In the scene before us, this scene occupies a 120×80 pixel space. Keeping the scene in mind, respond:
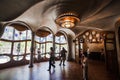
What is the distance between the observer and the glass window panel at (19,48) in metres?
8.21

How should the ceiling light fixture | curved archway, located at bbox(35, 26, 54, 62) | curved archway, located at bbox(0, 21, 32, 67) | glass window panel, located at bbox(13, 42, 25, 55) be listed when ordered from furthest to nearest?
curved archway, located at bbox(35, 26, 54, 62)
glass window panel, located at bbox(13, 42, 25, 55)
curved archway, located at bbox(0, 21, 32, 67)
the ceiling light fixture

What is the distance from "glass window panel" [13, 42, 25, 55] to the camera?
26.9 ft

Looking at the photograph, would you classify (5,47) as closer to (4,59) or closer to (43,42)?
(4,59)

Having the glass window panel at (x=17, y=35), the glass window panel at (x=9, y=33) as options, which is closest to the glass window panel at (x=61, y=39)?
the glass window panel at (x=17, y=35)

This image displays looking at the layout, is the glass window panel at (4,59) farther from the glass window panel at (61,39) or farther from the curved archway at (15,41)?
Result: the glass window panel at (61,39)

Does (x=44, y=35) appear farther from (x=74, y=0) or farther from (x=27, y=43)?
(x=74, y=0)

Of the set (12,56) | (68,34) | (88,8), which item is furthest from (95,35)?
(12,56)

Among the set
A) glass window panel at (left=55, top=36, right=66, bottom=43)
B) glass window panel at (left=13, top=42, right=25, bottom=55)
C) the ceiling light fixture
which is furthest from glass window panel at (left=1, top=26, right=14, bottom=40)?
glass window panel at (left=55, top=36, right=66, bottom=43)

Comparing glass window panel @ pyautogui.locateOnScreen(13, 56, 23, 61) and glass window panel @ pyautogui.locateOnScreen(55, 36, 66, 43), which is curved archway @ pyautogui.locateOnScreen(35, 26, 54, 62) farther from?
glass window panel @ pyautogui.locateOnScreen(13, 56, 23, 61)

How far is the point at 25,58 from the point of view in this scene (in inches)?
348

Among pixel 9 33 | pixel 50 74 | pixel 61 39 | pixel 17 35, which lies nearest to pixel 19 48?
pixel 17 35

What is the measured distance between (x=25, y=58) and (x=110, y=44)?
7.07m

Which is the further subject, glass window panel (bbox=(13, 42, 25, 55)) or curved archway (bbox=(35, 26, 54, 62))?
curved archway (bbox=(35, 26, 54, 62))

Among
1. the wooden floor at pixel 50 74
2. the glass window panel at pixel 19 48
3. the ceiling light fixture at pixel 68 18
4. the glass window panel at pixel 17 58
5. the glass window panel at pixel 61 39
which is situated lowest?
the wooden floor at pixel 50 74
